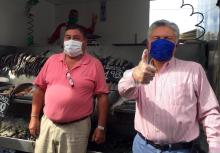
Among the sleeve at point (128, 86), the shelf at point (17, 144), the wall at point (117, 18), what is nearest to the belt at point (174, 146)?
the sleeve at point (128, 86)

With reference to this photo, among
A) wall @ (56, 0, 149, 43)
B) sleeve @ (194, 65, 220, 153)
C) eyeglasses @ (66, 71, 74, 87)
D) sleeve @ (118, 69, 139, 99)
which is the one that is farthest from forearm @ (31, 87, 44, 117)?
wall @ (56, 0, 149, 43)

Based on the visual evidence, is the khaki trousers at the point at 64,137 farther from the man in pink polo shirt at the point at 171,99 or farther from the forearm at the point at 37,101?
the man in pink polo shirt at the point at 171,99

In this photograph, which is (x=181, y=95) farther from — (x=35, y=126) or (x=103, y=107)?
(x=35, y=126)

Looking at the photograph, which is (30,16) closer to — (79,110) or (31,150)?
(31,150)

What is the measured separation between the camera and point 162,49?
137cm

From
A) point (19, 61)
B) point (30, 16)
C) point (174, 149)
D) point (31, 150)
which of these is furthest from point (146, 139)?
point (30, 16)

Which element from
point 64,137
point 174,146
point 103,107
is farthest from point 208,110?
point 64,137

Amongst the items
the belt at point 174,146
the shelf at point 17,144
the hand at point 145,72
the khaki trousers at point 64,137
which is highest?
the hand at point 145,72

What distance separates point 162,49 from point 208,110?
332 millimetres

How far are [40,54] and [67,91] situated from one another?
4.12 feet

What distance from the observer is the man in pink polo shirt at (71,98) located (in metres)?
1.93

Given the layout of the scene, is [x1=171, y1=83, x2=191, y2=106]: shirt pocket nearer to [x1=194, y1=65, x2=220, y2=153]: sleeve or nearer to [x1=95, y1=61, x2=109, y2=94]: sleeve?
[x1=194, y1=65, x2=220, y2=153]: sleeve

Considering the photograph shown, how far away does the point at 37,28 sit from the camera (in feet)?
11.9

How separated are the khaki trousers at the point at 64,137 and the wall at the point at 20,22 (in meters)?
→ 1.46
